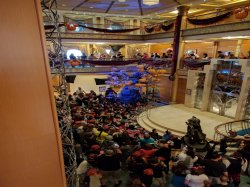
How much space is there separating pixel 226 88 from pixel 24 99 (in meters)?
13.3

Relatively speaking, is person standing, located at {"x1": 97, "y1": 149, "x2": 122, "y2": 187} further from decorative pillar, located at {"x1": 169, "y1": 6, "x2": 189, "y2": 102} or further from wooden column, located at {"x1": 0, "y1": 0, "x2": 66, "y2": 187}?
decorative pillar, located at {"x1": 169, "y1": 6, "x2": 189, "y2": 102}

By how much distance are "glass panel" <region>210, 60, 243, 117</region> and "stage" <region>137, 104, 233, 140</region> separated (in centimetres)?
71

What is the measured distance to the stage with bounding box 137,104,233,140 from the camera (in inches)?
402

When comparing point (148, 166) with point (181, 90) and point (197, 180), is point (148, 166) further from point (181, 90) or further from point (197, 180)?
point (181, 90)

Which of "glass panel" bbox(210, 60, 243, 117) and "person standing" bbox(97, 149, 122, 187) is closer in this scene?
"person standing" bbox(97, 149, 122, 187)

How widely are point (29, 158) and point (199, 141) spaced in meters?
6.31

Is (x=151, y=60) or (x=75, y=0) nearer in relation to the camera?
(x=75, y=0)

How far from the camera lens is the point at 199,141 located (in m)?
6.36

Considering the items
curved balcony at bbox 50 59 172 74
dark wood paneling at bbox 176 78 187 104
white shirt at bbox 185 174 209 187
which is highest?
curved balcony at bbox 50 59 172 74

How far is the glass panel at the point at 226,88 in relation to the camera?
37.7 ft

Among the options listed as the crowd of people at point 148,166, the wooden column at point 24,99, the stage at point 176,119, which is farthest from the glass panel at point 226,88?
the wooden column at point 24,99

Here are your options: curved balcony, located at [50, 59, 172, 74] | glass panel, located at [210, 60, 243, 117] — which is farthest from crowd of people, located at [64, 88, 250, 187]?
curved balcony, located at [50, 59, 172, 74]

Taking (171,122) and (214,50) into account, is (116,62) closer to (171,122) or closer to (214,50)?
(171,122)

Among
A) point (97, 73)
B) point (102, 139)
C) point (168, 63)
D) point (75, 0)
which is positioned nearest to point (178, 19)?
point (168, 63)
